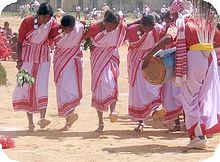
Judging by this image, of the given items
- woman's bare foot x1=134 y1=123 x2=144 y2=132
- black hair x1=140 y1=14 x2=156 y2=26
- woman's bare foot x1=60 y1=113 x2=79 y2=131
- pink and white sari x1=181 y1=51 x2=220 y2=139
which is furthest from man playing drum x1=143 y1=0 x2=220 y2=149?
woman's bare foot x1=60 y1=113 x2=79 y2=131

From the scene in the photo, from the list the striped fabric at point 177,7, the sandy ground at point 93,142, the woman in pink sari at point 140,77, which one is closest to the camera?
the sandy ground at point 93,142

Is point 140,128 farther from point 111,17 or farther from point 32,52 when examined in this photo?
point 32,52

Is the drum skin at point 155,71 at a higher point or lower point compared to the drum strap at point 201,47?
lower

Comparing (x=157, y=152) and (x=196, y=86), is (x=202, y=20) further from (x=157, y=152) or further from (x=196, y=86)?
(x=157, y=152)

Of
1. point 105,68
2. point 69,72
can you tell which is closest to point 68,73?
point 69,72

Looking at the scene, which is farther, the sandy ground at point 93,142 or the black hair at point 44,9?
the black hair at point 44,9

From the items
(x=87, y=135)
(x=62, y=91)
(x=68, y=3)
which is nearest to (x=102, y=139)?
(x=87, y=135)

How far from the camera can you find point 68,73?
10156mm

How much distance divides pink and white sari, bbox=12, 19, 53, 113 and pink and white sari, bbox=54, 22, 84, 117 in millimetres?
194

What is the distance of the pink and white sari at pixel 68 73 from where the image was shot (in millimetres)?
10039

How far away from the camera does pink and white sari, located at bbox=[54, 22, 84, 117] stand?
10.0 m

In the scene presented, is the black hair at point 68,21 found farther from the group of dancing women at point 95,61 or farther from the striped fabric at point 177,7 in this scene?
the striped fabric at point 177,7

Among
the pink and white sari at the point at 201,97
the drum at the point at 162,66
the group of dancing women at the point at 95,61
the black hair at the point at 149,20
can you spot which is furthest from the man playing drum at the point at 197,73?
the black hair at the point at 149,20

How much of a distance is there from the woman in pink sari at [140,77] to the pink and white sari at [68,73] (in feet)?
2.57
